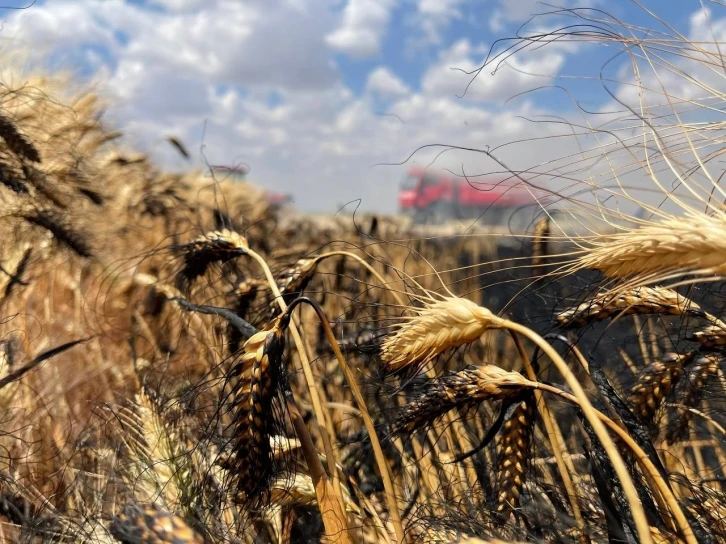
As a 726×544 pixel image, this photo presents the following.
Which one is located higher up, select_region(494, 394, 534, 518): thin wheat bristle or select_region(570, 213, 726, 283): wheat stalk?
select_region(570, 213, 726, 283): wheat stalk

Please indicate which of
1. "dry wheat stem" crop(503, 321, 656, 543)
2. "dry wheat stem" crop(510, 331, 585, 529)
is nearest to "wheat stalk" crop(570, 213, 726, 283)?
"dry wheat stem" crop(503, 321, 656, 543)

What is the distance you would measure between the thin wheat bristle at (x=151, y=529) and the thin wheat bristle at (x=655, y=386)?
1043mm

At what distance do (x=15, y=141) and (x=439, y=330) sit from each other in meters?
1.79

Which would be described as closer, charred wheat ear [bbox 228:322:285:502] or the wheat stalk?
Result: the wheat stalk

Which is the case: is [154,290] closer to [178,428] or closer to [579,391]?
[178,428]

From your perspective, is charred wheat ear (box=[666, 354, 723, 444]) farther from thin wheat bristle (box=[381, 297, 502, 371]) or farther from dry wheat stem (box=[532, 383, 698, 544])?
thin wheat bristle (box=[381, 297, 502, 371])

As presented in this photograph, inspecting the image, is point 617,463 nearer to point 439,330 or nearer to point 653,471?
point 653,471

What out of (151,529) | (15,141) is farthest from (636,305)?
(15,141)

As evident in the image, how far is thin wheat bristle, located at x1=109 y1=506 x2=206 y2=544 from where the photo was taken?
3.38ft

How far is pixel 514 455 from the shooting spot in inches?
56.7

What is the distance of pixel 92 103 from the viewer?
5410mm

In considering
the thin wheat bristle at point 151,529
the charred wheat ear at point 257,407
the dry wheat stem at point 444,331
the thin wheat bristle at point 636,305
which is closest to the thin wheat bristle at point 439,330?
the dry wheat stem at point 444,331

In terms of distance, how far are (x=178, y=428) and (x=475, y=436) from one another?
2.89 ft

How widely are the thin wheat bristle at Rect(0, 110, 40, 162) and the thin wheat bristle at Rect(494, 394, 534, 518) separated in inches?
72.6
